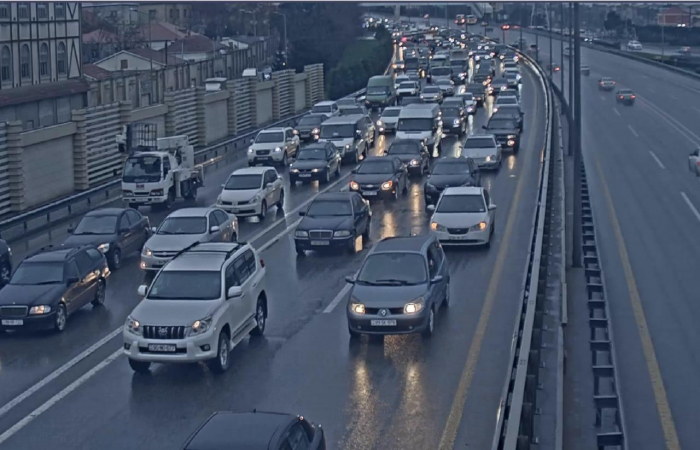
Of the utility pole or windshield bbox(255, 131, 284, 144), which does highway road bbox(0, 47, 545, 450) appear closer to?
the utility pole

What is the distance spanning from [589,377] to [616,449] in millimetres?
3649

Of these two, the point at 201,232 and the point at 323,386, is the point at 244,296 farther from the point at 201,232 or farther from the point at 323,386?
the point at 201,232

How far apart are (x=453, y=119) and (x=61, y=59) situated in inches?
714

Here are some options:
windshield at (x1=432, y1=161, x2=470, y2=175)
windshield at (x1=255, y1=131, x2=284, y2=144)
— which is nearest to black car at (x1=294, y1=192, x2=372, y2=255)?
windshield at (x1=432, y1=161, x2=470, y2=175)

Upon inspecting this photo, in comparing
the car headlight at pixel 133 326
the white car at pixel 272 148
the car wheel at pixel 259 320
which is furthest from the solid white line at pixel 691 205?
the car headlight at pixel 133 326

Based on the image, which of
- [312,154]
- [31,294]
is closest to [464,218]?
[31,294]

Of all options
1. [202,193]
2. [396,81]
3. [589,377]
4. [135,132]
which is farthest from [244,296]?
[396,81]

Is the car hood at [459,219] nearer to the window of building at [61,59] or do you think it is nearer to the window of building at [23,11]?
the window of building at [23,11]

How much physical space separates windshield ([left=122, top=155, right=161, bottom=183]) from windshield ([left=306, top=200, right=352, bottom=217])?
8107 millimetres

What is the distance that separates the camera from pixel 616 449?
13.1 metres

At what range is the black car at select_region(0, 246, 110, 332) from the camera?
18.4 metres

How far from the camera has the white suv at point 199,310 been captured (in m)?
15.5

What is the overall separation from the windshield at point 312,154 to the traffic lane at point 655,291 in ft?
31.3

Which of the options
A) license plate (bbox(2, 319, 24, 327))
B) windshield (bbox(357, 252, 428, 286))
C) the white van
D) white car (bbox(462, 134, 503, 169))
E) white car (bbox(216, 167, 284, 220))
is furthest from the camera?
the white van
